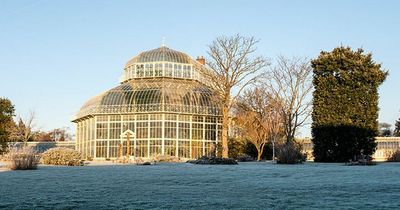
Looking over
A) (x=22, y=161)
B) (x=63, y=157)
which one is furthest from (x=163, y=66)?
(x=22, y=161)

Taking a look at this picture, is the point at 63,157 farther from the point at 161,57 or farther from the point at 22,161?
the point at 161,57

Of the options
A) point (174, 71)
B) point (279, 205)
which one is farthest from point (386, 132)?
point (279, 205)

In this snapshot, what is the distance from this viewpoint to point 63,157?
29.0 metres

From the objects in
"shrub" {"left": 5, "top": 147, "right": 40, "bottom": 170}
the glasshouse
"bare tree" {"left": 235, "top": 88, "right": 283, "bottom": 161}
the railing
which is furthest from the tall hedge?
"shrub" {"left": 5, "top": 147, "right": 40, "bottom": 170}

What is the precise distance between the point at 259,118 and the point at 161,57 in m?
16.1

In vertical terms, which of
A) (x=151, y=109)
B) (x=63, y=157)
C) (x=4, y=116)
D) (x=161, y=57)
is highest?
(x=161, y=57)

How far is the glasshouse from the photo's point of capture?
50.6m

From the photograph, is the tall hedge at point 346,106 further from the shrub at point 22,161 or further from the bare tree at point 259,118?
the shrub at point 22,161

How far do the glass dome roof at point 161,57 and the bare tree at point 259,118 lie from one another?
1109 centimetres

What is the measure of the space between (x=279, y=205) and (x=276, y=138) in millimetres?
39141

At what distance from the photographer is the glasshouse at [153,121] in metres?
50.6

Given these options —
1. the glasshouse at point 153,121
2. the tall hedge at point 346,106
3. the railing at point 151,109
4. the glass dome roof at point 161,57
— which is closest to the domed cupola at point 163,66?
the glass dome roof at point 161,57

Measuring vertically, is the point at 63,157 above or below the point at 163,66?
below

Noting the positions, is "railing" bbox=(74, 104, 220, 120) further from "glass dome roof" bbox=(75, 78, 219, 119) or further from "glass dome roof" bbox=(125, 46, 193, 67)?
"glass dome roof" bbox=(125, 46, 193, 67)
